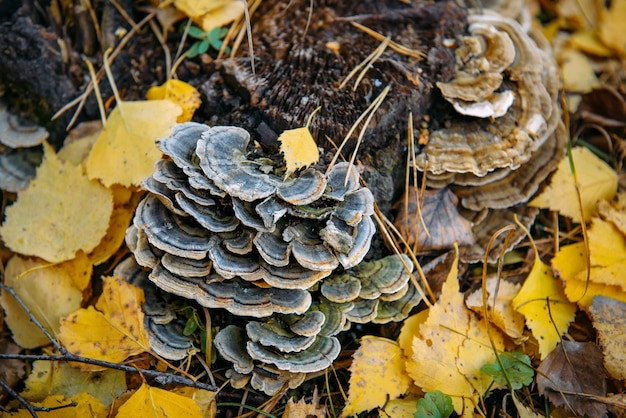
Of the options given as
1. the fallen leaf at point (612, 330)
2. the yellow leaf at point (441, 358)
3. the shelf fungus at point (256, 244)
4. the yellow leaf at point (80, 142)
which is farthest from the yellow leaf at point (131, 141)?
the fallen leaf at point (612, 330)

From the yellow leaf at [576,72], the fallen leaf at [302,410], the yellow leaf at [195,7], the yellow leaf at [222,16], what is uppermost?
the yellow leaf at [195,7]

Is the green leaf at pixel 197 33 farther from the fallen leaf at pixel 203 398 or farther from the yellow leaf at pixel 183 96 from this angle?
the fallen leaf at pixel 203 398

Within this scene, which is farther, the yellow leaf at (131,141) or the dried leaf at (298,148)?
the yellow leaf at (131,141)

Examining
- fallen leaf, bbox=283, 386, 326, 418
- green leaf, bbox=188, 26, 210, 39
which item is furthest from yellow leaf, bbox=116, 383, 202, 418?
green leaf, bbox=188, 26, 210, 39

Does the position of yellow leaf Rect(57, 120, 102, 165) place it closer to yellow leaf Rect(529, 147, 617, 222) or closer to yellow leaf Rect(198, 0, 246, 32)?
yellow leaf Rect(198, 0, 246, 32)

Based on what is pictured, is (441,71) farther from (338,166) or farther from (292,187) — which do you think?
(292,187)

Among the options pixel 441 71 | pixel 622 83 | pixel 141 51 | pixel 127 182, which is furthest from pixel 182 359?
pixel 622 83
